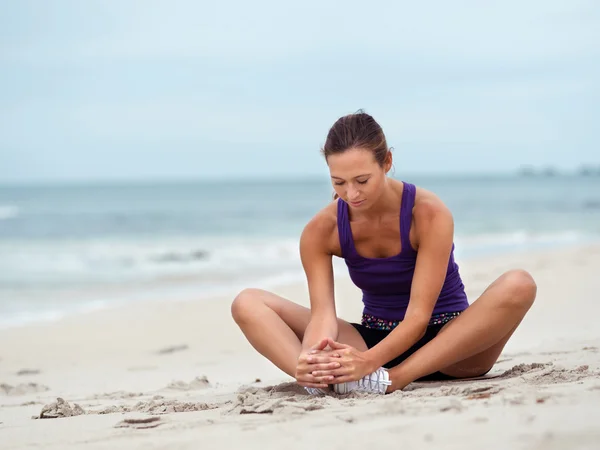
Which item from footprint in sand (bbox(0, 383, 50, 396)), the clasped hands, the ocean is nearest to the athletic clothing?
the clasped hands

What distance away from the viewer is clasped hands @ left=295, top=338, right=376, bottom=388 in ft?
10.3

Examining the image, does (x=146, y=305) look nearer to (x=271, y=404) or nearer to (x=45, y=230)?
(x=271, y=404)

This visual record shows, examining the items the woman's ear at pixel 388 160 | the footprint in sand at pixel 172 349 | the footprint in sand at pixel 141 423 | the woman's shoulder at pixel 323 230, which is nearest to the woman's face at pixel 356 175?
the woman's ear at pixel 388 160

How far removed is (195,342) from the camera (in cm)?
632

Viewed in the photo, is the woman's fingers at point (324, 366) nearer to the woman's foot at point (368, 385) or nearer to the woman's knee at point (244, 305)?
the woman's foot at point (368, 385)

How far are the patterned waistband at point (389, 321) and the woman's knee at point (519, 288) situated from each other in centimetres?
37

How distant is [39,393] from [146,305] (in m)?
3.84

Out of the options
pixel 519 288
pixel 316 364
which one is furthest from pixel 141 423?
pixel 519 288

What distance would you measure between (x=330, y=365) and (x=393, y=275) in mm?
633

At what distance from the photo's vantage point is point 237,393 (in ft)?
11.9

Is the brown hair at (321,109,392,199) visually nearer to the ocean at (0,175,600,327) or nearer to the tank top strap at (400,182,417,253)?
the tank top strap at (400,182,417,253)

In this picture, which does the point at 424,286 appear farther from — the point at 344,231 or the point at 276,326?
the point at 276,326

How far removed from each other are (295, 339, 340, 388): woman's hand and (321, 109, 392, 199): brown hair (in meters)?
0.89

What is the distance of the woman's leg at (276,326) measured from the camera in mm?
3523
